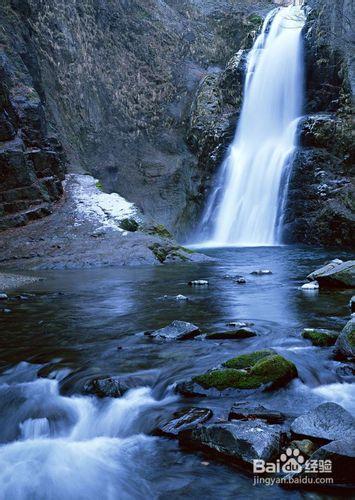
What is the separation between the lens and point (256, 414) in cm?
378

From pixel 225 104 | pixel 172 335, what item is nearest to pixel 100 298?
pixel 172 335

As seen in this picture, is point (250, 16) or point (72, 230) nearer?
point (72, 230)

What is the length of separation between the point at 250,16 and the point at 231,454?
40344 millimetres

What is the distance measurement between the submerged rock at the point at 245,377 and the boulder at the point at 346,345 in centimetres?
83

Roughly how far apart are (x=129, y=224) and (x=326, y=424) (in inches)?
608

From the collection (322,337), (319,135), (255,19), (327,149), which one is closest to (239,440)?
(322,337)

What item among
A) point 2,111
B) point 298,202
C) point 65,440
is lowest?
point 65,440

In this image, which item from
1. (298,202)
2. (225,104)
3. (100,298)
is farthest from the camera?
(225,104)

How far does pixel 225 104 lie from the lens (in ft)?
105

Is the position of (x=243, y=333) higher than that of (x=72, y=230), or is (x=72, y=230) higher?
(x=72, y=230)

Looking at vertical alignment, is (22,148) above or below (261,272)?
above

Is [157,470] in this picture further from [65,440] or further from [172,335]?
[172,335]

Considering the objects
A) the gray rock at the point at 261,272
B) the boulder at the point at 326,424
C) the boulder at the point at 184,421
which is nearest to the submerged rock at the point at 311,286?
the gray rock at the point at 261,272

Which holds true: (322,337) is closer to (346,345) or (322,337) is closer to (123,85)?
(346,345)
